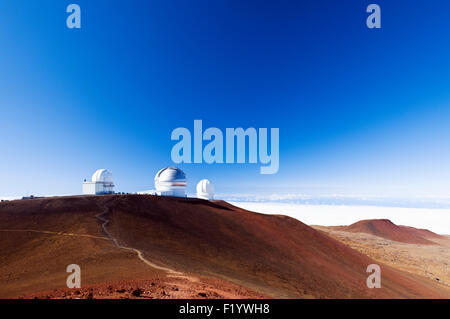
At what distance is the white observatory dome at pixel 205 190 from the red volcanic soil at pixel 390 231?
49.4m

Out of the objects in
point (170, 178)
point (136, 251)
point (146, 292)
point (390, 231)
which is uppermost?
point (170, 178)

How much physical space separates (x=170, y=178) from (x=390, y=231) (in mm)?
68449

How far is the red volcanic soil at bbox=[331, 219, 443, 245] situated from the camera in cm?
7231

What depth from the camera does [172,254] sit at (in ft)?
53.8

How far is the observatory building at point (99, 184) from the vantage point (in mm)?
32844

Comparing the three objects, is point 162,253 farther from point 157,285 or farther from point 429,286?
point 429,286

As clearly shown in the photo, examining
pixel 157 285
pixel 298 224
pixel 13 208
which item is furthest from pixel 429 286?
pixel 13 208

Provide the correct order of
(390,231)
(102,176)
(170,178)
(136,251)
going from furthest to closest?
(390,231) → (170,178) → (102,176) → (136,251)

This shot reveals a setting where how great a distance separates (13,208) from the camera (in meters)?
22.5

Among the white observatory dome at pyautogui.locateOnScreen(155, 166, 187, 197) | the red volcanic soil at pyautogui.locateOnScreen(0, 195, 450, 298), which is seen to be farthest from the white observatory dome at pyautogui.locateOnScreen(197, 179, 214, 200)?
the red volcanic soil at pyautogui.locateOnScreen(0, 195, 450, 298)

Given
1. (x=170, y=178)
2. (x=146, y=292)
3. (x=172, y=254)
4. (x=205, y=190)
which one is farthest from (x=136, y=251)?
(x=205, y=190)

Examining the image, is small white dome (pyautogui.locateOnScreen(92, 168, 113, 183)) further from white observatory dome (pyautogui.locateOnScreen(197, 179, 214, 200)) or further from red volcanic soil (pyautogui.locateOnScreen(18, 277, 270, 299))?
red volcanic soil (pyautogui.locateOnScreen(18, 277, 270, 299))

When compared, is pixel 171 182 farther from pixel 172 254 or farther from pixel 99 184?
pixel 172 254

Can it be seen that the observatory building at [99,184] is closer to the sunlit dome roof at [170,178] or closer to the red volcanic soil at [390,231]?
the sunlit dome roof at [170,178]
